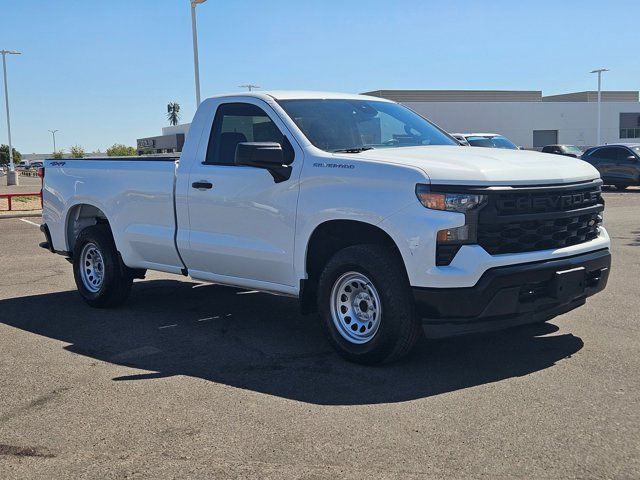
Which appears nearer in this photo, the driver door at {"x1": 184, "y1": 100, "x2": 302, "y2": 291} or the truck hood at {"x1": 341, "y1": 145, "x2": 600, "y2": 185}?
the truck hood at {"x1": 341, "y1": 145, "x2": 600, "y2": 185}

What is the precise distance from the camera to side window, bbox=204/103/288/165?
675 centimetres

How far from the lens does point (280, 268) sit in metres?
6.31

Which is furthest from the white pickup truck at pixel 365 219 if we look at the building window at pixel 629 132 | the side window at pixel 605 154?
the building window at pixel 629 132

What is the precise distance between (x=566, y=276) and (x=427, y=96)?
7180cm

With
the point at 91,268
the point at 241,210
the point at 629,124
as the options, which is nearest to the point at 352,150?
the point at 241,210

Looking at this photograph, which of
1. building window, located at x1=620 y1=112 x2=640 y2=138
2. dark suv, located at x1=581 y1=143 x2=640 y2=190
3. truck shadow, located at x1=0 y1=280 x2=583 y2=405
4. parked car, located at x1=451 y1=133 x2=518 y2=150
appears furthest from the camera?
building window, located at x1=620 y1=112 x2=640 y2=138

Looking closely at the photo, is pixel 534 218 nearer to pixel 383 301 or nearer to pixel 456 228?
pixel 456 228

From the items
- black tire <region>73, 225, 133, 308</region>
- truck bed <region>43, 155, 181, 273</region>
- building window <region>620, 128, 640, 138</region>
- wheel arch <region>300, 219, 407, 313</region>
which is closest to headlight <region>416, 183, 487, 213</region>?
wheel arch <region>300, 219, 407, 313</region>

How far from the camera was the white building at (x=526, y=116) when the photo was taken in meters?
70.8

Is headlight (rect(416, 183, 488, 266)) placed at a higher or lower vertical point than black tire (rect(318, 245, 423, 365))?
higher

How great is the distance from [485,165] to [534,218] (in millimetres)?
504

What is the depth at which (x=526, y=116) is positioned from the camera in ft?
242

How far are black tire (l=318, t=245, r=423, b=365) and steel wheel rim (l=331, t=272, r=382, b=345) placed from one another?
0.03m

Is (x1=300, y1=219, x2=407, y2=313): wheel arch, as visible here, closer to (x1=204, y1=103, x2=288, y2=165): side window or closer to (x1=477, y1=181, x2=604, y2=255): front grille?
(x1=477, y1=181, x2=604, y2=255): front grille
